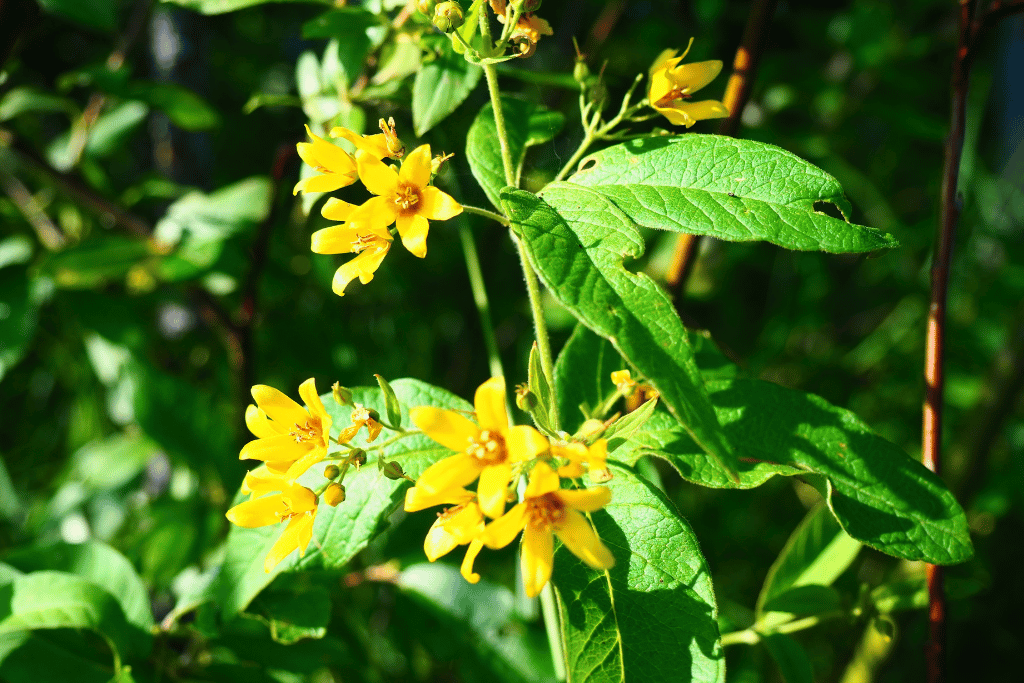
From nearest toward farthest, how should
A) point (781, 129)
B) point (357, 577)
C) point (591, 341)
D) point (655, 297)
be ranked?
point (655, 297) → point (591, 341) → point (357, 577) → point (781, 129)

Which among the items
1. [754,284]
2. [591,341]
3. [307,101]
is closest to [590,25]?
[754,284]

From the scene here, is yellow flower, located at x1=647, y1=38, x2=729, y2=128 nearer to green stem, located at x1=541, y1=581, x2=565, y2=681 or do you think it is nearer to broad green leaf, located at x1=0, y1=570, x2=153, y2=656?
green stem, located at x1=541, y1=581, x2=565, y2=681

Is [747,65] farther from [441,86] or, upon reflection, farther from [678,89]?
[441,86]

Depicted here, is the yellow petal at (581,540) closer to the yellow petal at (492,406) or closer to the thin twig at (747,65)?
the yellow petal at (492,406)

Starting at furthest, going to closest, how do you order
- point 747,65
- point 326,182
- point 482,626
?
point 482,626, point 747,65, point 326,182

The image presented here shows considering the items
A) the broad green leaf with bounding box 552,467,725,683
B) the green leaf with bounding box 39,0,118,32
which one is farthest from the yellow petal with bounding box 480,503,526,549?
the green leaf with bounding box 39,0,118,32

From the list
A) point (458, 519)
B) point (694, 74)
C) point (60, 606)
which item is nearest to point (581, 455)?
point (458, 519)

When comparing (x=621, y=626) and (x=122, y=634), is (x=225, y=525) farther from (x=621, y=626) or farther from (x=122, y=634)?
(x=621, y=626)

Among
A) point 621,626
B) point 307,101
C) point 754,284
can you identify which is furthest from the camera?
point 754,284
